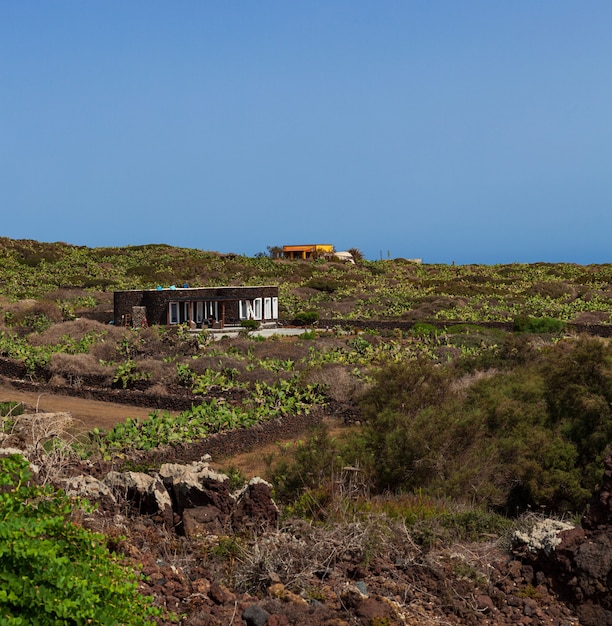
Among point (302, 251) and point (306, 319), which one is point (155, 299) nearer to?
point (306, 319)

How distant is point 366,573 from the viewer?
8.08m

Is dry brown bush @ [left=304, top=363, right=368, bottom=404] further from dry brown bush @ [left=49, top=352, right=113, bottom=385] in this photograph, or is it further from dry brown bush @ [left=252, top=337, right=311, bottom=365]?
dry brown bush @ [left=49, top=352, right=113, bottom=385]

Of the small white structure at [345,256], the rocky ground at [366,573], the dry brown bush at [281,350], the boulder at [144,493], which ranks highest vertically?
the small white structure at [345,256]

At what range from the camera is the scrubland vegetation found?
12.9 metres

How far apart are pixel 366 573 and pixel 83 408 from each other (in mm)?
17097

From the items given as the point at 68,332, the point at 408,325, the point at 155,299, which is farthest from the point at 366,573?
the point at 155,299

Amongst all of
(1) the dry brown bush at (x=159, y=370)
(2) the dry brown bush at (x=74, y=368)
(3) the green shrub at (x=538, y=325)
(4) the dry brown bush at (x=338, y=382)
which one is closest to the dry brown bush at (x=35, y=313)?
(2) the dry brown bush at (x=74, y=368)

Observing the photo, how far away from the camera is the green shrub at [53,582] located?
467cm

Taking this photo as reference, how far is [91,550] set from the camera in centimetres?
573

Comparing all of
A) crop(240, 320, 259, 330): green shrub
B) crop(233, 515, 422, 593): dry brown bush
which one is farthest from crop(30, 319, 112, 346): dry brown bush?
crop(233, 515, 422, 593): dry brown bush

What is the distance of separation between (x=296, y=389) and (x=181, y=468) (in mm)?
12819

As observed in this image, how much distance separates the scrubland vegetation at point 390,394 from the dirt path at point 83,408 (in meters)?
1.17

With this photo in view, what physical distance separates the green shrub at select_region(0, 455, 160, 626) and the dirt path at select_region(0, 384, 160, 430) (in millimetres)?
15046

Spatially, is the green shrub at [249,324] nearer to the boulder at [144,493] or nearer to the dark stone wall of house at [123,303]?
the dark stone wall of house at [123,303]
